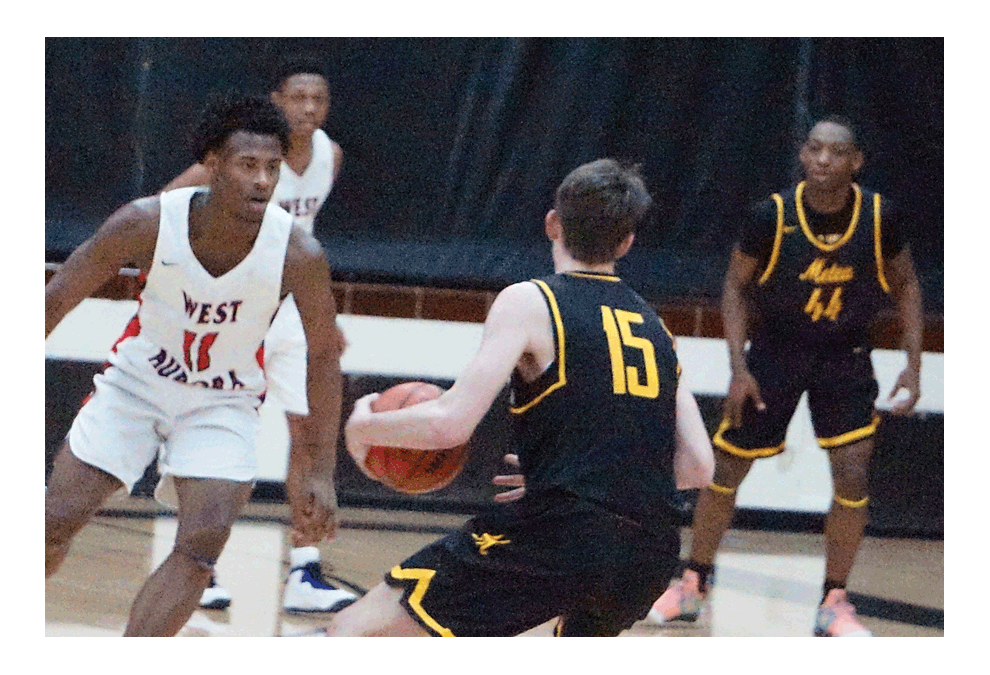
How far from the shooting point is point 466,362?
677cm

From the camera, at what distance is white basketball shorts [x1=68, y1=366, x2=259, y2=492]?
359 cm

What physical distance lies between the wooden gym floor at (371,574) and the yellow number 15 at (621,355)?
1.91 metres

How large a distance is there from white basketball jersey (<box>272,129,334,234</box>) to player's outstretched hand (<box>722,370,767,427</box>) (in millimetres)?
1755

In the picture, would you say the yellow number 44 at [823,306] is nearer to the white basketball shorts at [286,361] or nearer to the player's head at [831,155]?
the player's head at [831,155]

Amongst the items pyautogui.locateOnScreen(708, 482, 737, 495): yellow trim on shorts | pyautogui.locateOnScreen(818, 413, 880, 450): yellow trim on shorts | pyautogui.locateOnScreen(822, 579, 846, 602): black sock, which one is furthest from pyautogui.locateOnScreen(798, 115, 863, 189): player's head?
pyautogui.locateOnScreen(822, 579, 846, 602): black sock

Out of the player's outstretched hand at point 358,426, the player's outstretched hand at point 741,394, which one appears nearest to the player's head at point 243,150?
the player's outstretched hand at point 358,426

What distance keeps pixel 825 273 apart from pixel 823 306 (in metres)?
0.13

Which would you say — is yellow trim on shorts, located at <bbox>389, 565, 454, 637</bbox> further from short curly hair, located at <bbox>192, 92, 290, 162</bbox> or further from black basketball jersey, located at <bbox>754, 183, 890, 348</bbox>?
black basketball jersey, located at <bbox>754, 183, 890, 348</bbox>

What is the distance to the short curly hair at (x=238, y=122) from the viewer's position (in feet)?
12.1

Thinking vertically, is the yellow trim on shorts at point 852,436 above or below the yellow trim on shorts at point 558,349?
below

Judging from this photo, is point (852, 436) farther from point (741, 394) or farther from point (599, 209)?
point (599, 209)
